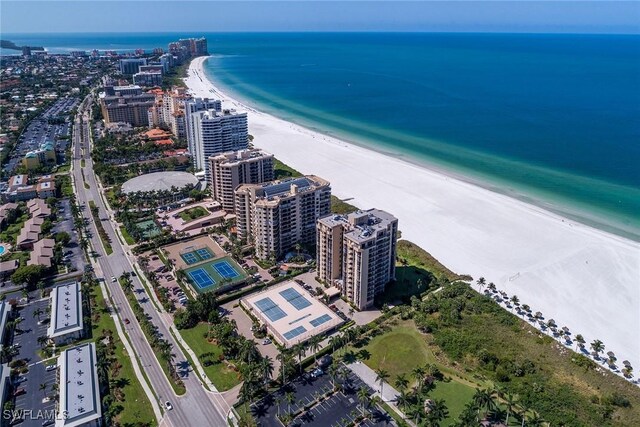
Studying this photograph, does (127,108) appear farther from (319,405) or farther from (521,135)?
(319,405)

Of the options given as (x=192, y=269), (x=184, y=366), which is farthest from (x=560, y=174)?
(x=184, y=366)

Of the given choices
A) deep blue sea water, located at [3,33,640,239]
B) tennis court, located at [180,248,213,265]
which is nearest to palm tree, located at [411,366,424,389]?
tennis court, located at [180,248,213,265]

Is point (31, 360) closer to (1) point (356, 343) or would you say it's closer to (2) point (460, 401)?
(1) point (356, 343)

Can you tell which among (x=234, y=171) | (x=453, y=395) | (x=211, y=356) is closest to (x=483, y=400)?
(x=453, y=395)

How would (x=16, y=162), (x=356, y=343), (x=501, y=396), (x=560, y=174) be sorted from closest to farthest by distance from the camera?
(x=501, y=396) < (x=356, y=343) < (x=560, y=174) < (x=16, y=162)

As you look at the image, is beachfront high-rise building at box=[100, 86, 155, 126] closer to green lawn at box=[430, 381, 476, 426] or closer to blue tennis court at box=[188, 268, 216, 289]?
blue tennis court at box=[188, 268, 216, 289]

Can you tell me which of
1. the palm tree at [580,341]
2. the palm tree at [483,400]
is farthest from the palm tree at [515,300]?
the palm tree at [483,400]
